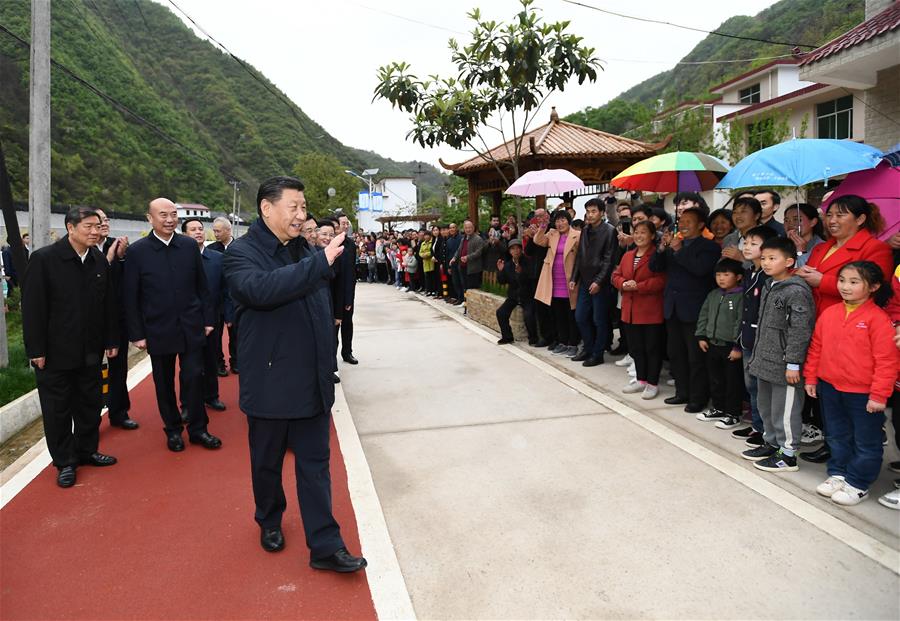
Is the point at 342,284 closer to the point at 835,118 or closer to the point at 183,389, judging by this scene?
the point at 183,389

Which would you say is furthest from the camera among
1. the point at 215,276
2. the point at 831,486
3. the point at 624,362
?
the point at 624,362

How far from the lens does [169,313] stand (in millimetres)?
4910

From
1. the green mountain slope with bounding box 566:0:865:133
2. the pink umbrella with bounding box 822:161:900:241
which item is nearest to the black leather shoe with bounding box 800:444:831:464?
the pink umbrella with bounding box 822:161:900:241

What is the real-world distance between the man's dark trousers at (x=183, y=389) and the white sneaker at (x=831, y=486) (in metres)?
4.35

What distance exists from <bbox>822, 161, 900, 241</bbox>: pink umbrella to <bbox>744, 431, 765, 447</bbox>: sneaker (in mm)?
1555

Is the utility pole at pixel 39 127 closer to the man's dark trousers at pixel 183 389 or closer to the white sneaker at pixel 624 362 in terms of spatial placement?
the man's dark trousers at pixel 183 389

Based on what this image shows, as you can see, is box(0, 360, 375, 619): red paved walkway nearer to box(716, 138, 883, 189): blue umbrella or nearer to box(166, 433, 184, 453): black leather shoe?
box(166, 433, 184, 453): black leather shoe

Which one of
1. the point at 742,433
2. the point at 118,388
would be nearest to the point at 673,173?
the point at 742,433

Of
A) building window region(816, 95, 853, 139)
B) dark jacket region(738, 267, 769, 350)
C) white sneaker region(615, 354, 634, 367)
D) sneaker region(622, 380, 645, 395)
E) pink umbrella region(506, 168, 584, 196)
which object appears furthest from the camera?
building window region(816, 95, 853, 139)

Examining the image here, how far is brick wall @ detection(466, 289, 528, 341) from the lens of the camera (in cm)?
927

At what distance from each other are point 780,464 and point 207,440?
13.6 feet

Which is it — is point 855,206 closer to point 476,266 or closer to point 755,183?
point 755,183

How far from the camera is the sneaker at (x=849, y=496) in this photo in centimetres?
365

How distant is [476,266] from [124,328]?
7859mm
